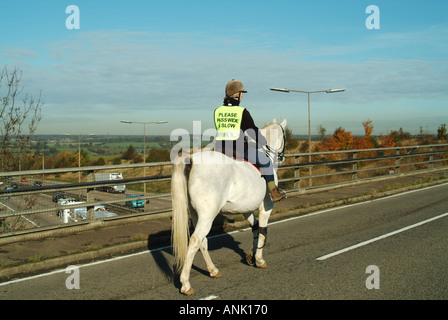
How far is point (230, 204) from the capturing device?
5.99m

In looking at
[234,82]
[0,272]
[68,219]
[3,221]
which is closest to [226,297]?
[234,82]

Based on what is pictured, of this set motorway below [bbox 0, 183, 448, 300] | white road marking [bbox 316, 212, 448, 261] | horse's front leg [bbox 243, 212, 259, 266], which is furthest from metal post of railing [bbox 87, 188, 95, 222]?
white road marking [bbox 316, 212, 448, 261]

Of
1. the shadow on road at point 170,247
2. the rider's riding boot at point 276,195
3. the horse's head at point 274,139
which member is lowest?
the shadow on road at point 170,247

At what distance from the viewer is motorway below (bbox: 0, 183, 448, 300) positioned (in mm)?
5395

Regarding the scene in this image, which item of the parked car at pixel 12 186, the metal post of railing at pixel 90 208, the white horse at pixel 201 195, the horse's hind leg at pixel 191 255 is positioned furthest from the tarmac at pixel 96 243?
the horse's hind leg at pixel 191 255

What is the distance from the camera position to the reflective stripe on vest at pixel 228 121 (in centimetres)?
621

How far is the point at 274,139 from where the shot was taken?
7203mm

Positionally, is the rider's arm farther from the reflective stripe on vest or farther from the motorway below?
the motorway below

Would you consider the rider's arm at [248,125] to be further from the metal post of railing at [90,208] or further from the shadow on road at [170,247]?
the metal post of railing at [90,208]

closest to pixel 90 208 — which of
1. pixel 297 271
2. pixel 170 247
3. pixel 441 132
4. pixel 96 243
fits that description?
pixel 96 243

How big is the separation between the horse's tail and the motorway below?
57 cm

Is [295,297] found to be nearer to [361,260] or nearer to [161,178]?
[361,260]

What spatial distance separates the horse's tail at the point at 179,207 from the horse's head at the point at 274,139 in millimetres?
2033
